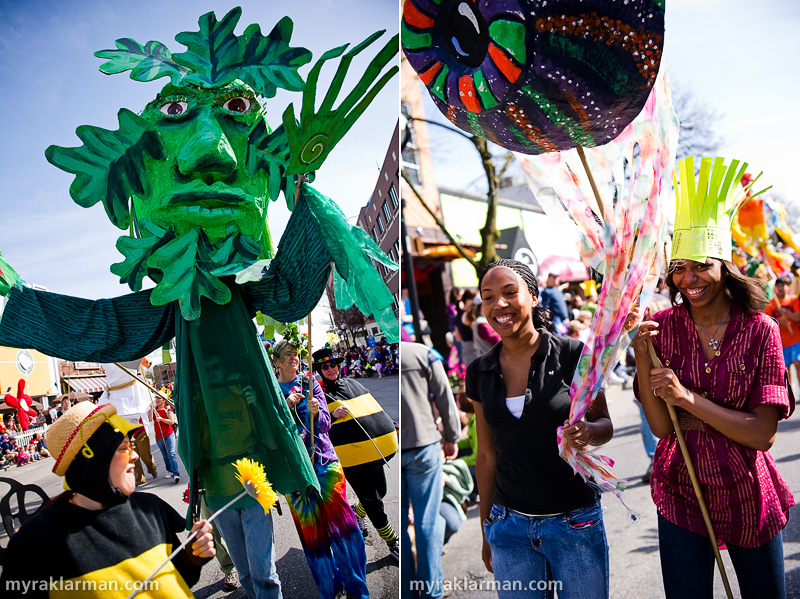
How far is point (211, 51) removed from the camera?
2055 mm

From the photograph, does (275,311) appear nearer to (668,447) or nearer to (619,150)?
(619,150)

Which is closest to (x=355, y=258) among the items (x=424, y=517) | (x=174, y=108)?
(x=174, y=108)

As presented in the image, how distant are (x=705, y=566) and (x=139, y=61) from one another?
2.43 m

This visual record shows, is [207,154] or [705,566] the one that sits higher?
[207,154]

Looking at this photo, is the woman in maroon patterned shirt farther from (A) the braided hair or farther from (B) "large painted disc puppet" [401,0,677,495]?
(A) the braided hair

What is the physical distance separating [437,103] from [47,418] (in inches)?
66.1

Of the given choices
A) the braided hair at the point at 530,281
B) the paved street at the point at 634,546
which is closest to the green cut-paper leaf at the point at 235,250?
the braided hair at the point at 530,281

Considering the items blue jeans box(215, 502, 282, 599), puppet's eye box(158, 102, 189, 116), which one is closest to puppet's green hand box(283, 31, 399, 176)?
puppet's eye box(158, 102, 189, 116)

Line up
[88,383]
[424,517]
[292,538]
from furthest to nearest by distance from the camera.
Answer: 1. [424,517]
2. [292,538]
3. [88,383]

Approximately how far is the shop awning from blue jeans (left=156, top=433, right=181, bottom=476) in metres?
0.25

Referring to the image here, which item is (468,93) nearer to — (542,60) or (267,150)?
(542,60)

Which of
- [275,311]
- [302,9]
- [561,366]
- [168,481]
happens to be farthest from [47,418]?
[561,366]

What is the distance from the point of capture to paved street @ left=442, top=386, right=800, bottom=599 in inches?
132

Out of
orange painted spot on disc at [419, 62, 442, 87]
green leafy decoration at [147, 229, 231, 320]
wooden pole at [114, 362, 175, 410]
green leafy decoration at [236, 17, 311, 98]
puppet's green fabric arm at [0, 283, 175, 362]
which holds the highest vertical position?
green leafy decoration at [236, 17, 311, 98]
